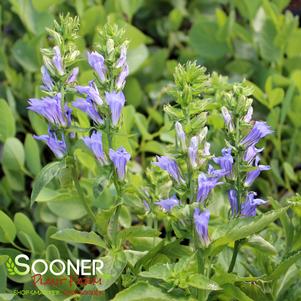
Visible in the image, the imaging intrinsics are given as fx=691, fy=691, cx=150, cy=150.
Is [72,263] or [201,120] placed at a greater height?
[201,120]

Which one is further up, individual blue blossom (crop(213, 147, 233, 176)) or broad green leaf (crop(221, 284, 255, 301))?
individual blue blossom (crop(213, 147, 233, 176))

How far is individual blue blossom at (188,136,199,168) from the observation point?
1.00 meters

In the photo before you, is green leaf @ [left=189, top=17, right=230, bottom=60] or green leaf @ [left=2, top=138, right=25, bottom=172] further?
green leaf @ [left=189, top=17, right=230, bottom=60]

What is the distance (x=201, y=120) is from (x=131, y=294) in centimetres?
27

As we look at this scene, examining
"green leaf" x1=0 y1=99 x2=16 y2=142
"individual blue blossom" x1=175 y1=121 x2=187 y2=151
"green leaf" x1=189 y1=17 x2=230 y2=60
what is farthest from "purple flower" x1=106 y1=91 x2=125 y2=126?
"green leaf" x1=189 y1=17 x2=230 y2=60

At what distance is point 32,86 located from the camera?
6.00 feet

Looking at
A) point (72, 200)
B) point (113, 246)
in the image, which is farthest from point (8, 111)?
point (113, 246)

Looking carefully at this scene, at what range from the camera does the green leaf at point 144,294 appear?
993 millimetres

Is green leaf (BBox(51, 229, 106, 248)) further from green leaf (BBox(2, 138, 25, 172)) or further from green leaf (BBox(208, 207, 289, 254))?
green leaf (BBox(2, 138, 25, 172))

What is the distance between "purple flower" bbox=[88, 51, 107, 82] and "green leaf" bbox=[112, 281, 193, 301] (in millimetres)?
321

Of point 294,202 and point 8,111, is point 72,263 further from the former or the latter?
point 294,202

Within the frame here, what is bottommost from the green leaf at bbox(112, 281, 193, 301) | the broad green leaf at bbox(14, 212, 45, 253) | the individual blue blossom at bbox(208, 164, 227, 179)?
the broad green leaf at bbox(14, 212, 45, 253)

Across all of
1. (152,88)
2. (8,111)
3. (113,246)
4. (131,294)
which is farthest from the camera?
(152,88)

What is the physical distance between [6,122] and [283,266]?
70 cm
